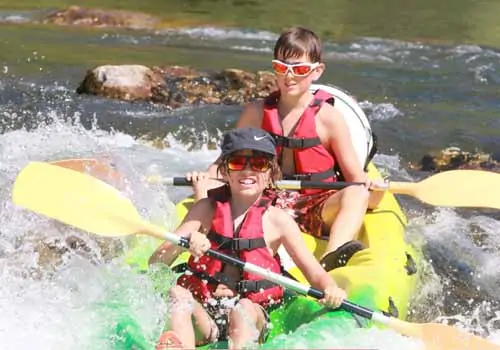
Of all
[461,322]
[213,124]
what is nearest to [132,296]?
[461,322]

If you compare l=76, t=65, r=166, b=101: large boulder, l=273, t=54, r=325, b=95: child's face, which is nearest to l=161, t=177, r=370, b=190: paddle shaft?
l=273, t=54, r=325, b=95: child's face

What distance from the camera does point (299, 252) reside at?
3467 mm

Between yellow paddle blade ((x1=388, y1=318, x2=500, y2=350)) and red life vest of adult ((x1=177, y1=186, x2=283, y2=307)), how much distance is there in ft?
1.72

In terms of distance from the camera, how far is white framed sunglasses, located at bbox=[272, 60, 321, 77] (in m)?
4.20

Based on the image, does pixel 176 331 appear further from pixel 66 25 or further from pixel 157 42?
pixel 66 25

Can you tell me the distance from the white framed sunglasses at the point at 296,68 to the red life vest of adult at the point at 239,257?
0.90 metres

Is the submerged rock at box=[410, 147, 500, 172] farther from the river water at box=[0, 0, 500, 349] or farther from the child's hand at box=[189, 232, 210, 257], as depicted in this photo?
the child's hand at box=[189, 232, 210, 257]

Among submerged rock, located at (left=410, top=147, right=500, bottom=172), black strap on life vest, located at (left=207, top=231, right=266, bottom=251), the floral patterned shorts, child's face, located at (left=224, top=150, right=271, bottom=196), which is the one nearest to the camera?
child's face, located at (left=224, top=150, right=271, bottom=196)

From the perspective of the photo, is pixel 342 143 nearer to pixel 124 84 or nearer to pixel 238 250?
pixel 238 250

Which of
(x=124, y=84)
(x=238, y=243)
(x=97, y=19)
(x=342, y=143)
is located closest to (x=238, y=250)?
(x=238, y=243)

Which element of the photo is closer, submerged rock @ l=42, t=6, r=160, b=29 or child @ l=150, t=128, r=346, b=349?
child @ l=150, t=128, r=346, b=349

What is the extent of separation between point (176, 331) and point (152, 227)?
60cm

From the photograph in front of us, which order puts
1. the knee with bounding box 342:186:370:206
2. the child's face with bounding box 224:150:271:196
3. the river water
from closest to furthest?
the child's face with bounding box 224:150:271:196 → the river water → the knee with bounding box 342:186:370:206

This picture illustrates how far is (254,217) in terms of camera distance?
11.5 ft
